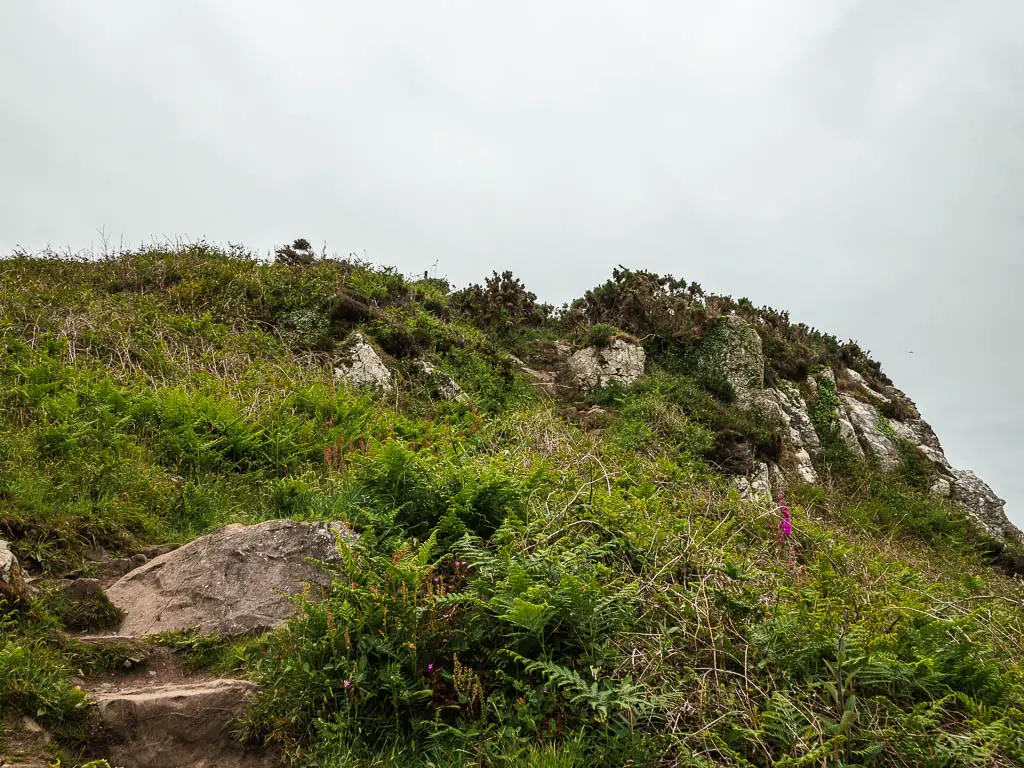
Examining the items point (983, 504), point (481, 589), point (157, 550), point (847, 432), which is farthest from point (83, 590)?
point (983, 504)

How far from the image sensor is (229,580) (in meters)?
4.35

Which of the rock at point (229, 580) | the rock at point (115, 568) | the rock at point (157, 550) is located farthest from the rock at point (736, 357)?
the rock at point (115, 568)

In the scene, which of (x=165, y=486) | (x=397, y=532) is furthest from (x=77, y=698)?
(x=165, y=486)

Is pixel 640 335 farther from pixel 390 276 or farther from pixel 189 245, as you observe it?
pixel 189 245

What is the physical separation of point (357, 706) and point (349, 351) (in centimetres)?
880

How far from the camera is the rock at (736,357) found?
14164mm

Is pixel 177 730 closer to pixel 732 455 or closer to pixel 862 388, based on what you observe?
pixel 732 455

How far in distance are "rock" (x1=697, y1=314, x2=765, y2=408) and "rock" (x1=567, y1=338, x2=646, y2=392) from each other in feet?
5.24

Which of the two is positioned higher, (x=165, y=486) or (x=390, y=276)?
(x=390, y=276)

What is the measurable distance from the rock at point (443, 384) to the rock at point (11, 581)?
7570 mm

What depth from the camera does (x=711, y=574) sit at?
398 centimetres

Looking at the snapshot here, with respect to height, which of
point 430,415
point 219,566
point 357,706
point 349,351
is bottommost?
point 357,706

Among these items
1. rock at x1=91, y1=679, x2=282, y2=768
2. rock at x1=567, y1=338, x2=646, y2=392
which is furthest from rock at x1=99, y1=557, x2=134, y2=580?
rock at x1=567, y1=338, x2=646, y2=392

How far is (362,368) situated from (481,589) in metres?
7.88
